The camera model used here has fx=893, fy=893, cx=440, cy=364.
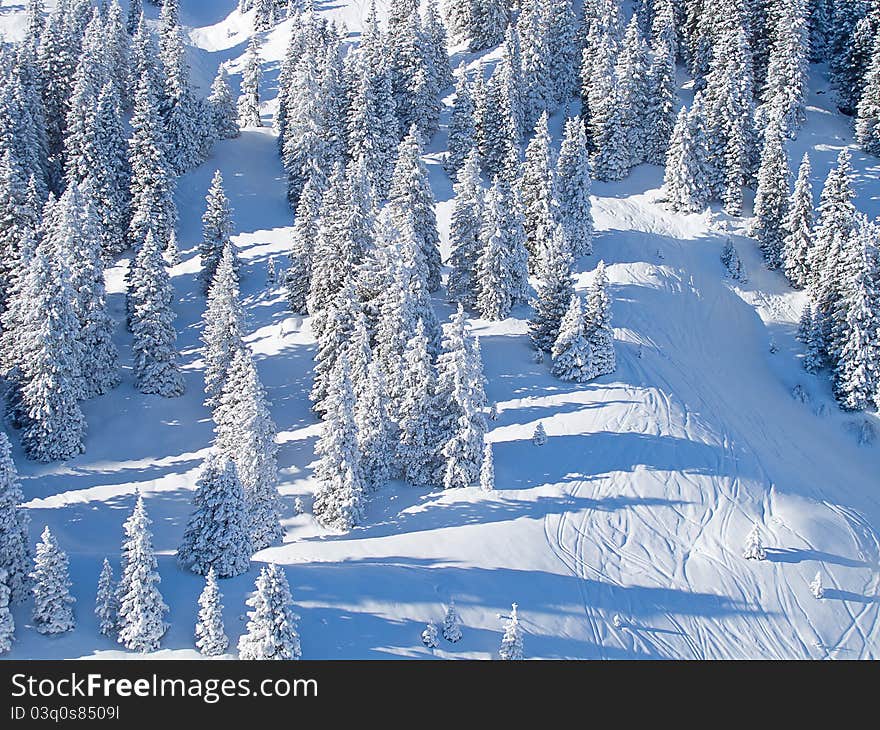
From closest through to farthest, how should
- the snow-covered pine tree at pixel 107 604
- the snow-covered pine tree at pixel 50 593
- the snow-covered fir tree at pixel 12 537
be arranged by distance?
the snow-covered pine tree at pixel 50 593 → the snow-covered pine tree at pixel 107 604 → the snow-covered fir tree at pixel 12 537

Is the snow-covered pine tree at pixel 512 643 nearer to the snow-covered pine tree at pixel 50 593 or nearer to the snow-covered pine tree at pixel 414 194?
the snow-covered pine tree at pixel 50 593

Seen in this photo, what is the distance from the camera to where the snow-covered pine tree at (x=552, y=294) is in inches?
2274

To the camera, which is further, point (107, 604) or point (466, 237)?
point (466, 237)

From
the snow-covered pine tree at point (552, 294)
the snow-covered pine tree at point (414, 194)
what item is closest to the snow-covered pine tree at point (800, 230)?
the snow-covered pine tree at point (552, 294)

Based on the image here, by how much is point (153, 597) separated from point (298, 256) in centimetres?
3500

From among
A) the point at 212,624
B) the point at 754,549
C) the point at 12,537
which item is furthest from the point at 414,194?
the point at 212,624

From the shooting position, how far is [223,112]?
84875 mm

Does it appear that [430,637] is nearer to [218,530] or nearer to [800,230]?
[218,530]

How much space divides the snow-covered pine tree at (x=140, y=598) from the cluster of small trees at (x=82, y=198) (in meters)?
21.4

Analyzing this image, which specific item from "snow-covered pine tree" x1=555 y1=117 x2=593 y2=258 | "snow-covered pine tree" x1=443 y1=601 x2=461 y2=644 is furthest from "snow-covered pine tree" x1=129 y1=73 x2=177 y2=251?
"snow-covered pine tree" x1=443 y1=601 x2=461 y2=644

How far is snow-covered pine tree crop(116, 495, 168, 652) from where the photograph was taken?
32.8 meters

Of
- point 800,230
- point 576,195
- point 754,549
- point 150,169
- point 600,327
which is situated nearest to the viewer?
point 754,549

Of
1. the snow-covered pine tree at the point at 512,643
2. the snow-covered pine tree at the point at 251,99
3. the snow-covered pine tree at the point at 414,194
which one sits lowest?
the snow-covered pine tree at the point at 512,643

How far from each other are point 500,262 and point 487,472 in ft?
61.9
